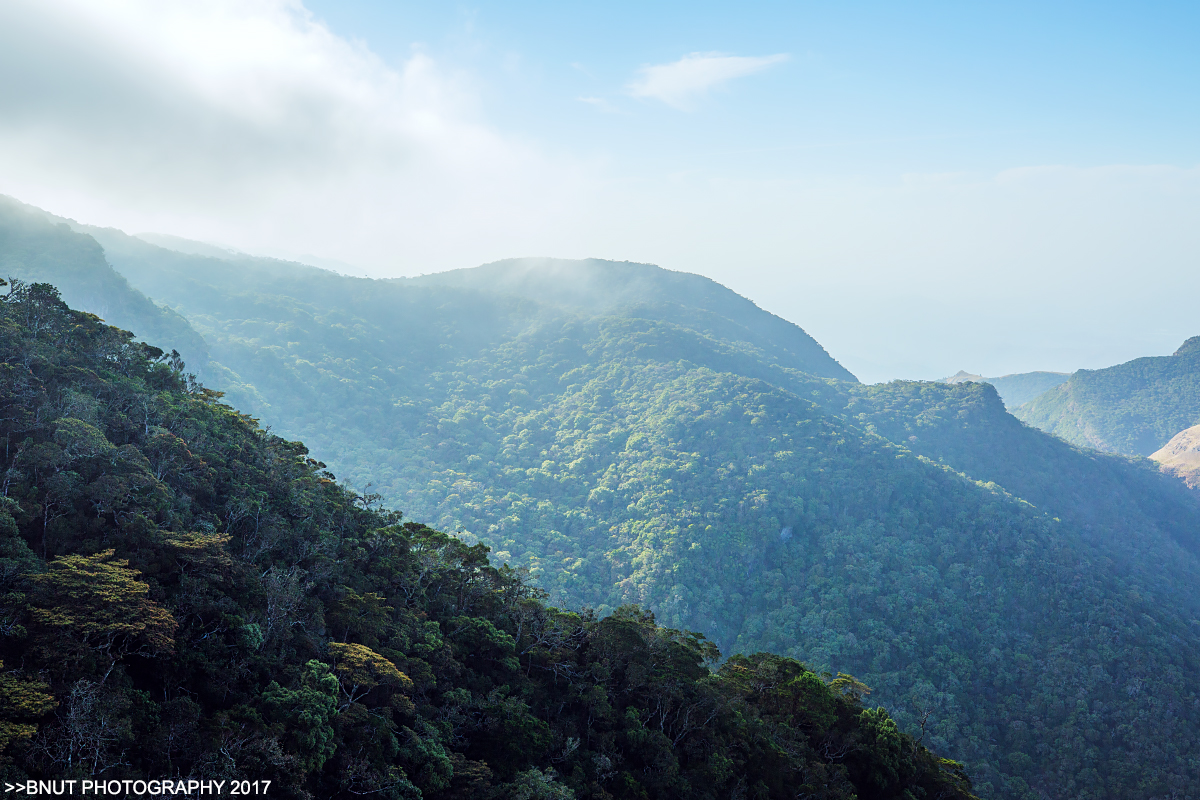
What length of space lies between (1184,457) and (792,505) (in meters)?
146

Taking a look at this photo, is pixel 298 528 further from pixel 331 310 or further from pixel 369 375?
pixel 331 310

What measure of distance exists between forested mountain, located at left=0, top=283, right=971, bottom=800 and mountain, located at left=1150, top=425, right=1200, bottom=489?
17410cm

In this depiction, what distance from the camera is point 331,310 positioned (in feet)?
581

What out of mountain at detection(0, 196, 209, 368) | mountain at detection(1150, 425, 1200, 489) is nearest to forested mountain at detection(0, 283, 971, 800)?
mountain at detection(0, 196, 209, 368)

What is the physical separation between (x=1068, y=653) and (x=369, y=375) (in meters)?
144

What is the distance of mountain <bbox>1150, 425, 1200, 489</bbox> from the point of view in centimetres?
15532

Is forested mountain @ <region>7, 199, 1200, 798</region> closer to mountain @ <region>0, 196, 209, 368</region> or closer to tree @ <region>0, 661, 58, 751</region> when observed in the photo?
mountain @ <region>0, 196, 209, 368</region>

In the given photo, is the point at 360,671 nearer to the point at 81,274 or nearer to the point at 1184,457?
the point at 81,274

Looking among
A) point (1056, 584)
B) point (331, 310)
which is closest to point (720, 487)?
point (1056, 584)

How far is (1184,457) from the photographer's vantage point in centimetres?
16875

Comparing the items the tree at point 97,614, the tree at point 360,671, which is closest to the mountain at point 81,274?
the tree at point 97,614

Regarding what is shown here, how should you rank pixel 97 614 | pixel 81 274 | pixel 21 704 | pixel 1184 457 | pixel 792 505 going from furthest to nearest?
pixel 1184 457 → pixel 792 505 → pixel 81 274 → pixel 97 614 → pixel 21 704

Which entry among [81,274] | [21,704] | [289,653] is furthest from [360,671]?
[81,274]

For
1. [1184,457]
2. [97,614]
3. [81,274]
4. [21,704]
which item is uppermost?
[1184,457]
